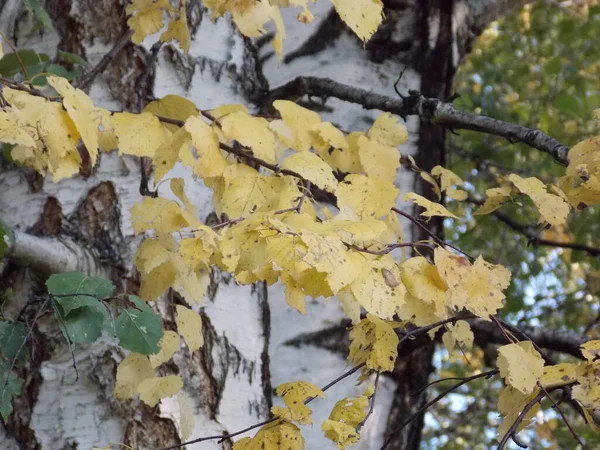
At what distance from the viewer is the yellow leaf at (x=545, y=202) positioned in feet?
4.05

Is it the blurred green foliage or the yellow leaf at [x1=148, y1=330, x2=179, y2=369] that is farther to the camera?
the blurred green foliage

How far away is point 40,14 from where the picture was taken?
1.52 meters

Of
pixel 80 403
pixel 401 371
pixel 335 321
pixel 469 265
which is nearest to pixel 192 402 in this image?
pixel 80 403

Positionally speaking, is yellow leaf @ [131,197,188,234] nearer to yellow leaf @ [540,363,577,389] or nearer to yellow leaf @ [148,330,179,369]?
yellow leaf @ [148,330,179,369]

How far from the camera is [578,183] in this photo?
1.32m

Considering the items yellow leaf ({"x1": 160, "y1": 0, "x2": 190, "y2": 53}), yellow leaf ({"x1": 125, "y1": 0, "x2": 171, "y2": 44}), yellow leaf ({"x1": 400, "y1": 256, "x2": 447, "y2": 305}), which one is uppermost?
yellow leaf ({"x1": 125, "y1": 0, "x2": 171, "y2": 44})

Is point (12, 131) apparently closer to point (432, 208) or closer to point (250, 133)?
point (250, 133)

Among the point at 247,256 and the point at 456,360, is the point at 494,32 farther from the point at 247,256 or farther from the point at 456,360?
the point at 247,256

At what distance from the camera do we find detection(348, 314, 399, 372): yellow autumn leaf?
126cm

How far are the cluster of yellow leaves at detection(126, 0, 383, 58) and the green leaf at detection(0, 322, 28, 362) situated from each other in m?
0.52

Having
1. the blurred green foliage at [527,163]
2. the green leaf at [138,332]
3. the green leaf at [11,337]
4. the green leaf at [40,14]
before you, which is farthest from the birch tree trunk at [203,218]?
the blurred green foliage at [527,163]

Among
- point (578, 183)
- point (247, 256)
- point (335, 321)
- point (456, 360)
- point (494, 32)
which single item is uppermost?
point (494, 32)

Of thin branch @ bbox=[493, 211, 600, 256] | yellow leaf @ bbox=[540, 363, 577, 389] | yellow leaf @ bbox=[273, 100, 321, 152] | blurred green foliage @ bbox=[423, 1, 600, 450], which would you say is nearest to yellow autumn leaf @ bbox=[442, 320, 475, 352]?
yellow leaf @ bbox=[540, 363, 577, 389]

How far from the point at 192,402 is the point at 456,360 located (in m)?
3.52
